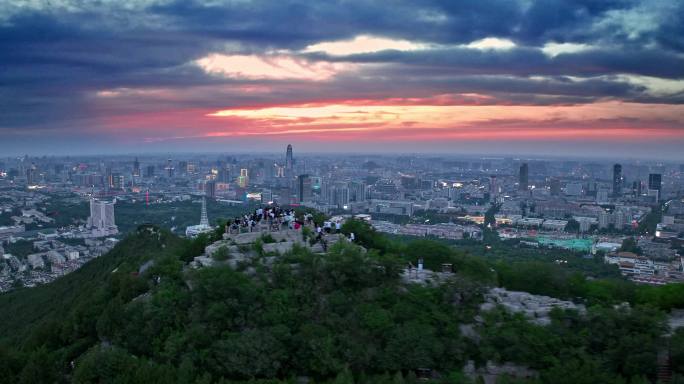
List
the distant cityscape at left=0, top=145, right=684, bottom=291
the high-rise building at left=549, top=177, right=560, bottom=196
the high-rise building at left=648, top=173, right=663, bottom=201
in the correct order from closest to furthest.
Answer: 1. the distant cityscape at left=0, top=145, right=684, bottom=291
2. the high-rise building at left=648, top=173, right=663, bottom=201
3. the high-rise building at left=549, top=177, right=560, bottom=196

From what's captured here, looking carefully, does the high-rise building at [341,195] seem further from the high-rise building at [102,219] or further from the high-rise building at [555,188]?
the high-rise building at [555,188]

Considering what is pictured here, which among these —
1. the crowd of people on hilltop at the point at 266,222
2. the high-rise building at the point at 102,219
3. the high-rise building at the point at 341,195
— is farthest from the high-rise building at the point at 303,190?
the crowd of people on hilltop at the point at 266,222

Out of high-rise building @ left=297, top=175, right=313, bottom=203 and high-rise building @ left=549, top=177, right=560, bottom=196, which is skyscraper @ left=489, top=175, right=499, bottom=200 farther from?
high-rise building @ left=297, top=175, right=313, bottom=203

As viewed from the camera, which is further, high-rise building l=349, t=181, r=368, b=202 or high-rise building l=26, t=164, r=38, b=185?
high-rise building l=26, t=164, r=38, b=185

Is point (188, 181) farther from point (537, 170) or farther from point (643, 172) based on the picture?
point (643, 172)

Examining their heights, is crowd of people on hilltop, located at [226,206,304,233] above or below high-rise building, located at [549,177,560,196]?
above

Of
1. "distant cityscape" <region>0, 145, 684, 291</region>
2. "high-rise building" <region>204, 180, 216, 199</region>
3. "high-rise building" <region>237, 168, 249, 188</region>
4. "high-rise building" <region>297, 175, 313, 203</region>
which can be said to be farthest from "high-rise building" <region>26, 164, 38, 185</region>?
"high-rise building" <region>297, 175, 313, 203</region>
